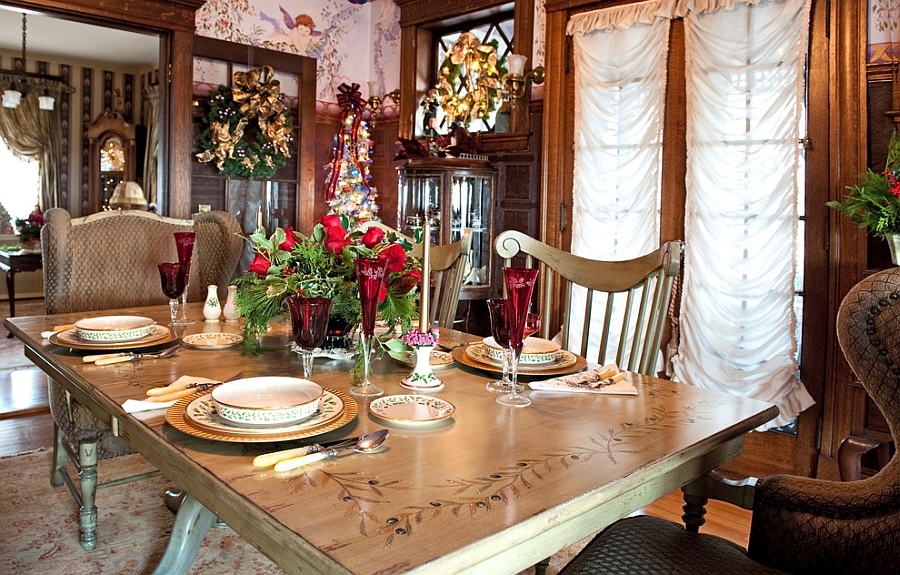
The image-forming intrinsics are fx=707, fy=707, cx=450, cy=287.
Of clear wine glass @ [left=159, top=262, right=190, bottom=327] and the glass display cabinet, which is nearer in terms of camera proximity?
clear wine glass @ [left=159, top=262, right=190, bottom=327]

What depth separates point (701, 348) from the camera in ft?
10.3

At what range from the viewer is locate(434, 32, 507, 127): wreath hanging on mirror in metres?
4.18

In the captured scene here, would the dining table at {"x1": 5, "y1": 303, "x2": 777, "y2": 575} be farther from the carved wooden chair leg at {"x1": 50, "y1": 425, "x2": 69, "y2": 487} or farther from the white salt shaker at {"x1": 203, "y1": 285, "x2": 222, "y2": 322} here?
the carved wooden chair leg at {"x1": 50, "y1": 425, "x2": 69, "y2": 487}

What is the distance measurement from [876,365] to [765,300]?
2008mm

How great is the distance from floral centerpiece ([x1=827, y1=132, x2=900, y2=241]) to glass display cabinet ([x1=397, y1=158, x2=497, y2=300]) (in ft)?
6.33

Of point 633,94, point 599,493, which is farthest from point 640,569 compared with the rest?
point 633,94

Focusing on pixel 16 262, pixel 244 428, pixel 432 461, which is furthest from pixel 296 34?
pixel 432 461

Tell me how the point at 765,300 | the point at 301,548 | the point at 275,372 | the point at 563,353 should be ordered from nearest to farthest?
the point at 301,548
the point at 275,372
the point at 563,353
the point at 765,300

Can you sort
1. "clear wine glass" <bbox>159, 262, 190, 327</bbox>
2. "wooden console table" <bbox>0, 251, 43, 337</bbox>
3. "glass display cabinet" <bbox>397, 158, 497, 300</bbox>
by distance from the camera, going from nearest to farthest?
"clear wine glass" <bbox>159, 262, 190, 327</bbox>, "glass display cabinet" <bbox>397, 158, 497, 300</bbox>, "wooden console table" <bbox>0, 251, 43, 337</bbox>

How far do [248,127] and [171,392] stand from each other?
3.43 meters

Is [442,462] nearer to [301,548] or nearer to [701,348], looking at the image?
[301,548]

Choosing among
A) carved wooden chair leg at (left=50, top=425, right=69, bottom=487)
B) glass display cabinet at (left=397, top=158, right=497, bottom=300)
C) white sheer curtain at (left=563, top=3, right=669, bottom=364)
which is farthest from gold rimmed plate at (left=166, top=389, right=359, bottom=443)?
glass display cabinet at (left=397, top=158, right=497, bottom=300)

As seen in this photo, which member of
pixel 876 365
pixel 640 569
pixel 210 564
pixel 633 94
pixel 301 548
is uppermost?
pixel 633 94

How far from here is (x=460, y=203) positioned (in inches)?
155
